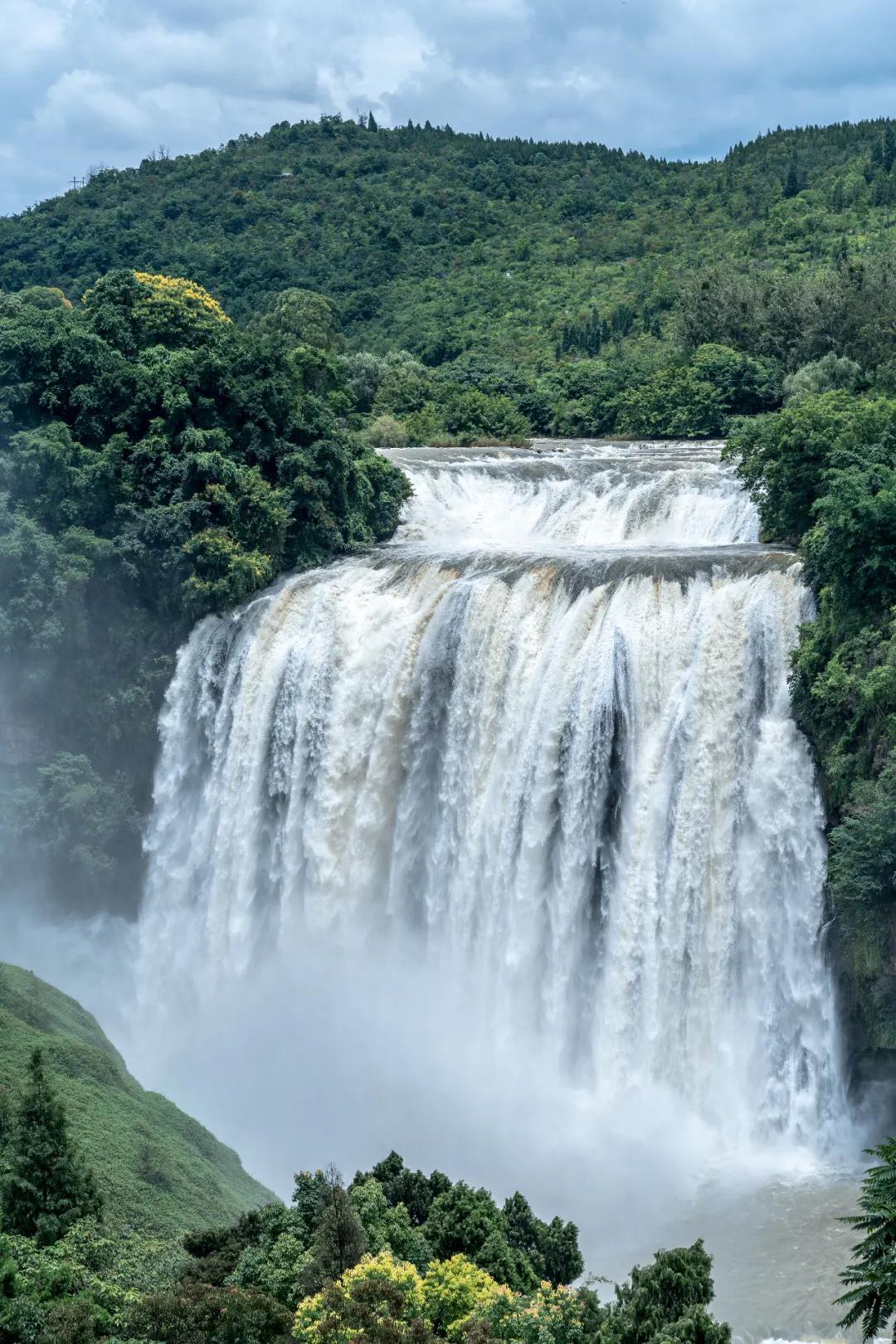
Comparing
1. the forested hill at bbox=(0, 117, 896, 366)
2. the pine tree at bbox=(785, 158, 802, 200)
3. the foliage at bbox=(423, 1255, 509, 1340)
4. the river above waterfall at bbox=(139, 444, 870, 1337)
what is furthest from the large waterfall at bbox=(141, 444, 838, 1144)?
the pine tree at bbox=(785, 158, 802, 200)

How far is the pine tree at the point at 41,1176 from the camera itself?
19.1 m

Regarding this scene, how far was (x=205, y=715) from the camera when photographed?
3491cm

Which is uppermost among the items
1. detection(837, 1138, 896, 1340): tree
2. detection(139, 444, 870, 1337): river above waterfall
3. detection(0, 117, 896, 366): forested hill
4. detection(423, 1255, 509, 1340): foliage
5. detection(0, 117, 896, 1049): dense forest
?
detection(0, 117, 896, 366): forested hill

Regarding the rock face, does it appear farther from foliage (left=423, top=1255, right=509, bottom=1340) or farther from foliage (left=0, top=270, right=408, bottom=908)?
foliage (left=423, top=1255, right=509, bottom=1340)

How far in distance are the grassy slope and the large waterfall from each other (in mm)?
6166

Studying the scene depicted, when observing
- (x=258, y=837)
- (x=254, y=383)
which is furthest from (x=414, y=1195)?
(x=254, y=383)

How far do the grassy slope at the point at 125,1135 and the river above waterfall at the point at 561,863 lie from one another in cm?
324

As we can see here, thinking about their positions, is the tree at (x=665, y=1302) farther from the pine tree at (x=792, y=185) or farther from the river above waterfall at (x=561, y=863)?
the pine tree at (x=792, y=185)

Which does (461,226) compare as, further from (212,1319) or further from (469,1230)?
(212,1319)

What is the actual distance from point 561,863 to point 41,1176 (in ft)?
38.7

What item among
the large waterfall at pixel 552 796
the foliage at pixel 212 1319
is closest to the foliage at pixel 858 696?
the large waterfall at pixel 552 796

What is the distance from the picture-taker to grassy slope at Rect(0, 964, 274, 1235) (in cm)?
2156

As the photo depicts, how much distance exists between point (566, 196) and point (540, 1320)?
7050 cm

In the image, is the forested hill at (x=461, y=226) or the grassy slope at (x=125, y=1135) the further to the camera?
the forested hill at (x=461, y=226)
